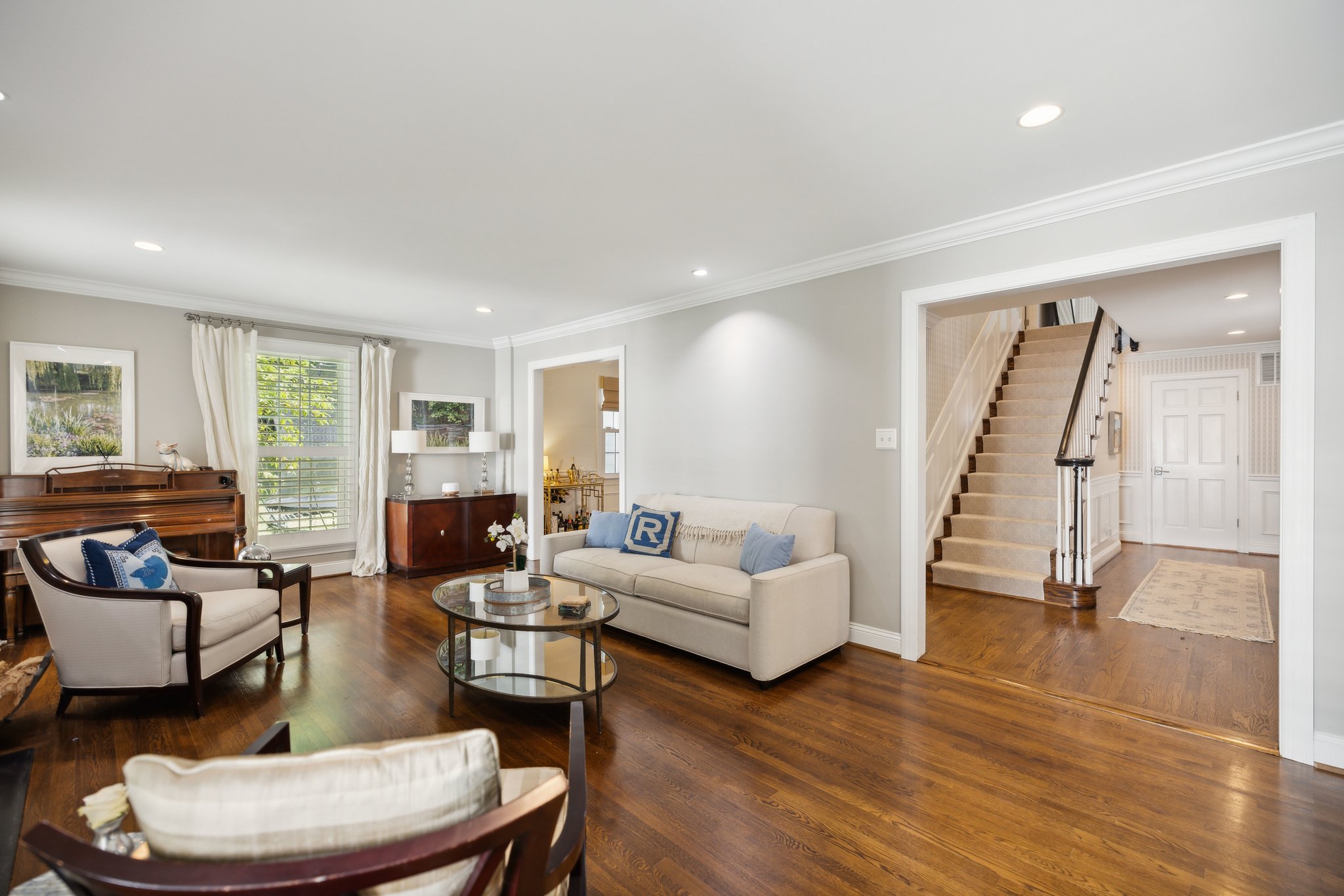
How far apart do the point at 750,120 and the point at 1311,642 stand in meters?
3.01

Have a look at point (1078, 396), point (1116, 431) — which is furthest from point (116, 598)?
point (1116, 431)

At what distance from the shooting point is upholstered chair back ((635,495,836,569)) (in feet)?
12.4

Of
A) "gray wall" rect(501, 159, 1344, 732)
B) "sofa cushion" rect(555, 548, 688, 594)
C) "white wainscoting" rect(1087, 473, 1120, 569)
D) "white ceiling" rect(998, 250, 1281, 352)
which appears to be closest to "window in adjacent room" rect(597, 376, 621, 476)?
"gray wall" rect(501, 159, 1344, 732)

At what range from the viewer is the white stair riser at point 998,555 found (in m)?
5.01

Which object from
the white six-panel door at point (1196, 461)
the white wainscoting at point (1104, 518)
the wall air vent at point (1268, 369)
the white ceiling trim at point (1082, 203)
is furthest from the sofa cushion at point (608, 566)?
the wall air vent at point (1268, 369)

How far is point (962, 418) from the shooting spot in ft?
20.2

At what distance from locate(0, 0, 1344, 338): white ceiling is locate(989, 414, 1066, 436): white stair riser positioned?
3.83 m

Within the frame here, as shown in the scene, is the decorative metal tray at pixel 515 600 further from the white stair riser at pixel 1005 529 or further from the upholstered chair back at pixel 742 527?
the white stair riser at pixel 1005 529

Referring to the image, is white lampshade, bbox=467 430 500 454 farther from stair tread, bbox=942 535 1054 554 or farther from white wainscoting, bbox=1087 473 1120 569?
white wainscoting, bbox=1087 473 1120 569

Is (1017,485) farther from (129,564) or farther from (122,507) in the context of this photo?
(122,507)

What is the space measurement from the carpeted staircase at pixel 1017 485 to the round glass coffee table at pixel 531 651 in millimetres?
3547

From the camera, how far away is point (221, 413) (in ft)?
16.3

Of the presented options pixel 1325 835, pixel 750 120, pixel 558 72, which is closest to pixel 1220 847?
pixel 1325 835

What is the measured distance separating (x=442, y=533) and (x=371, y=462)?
96cm
